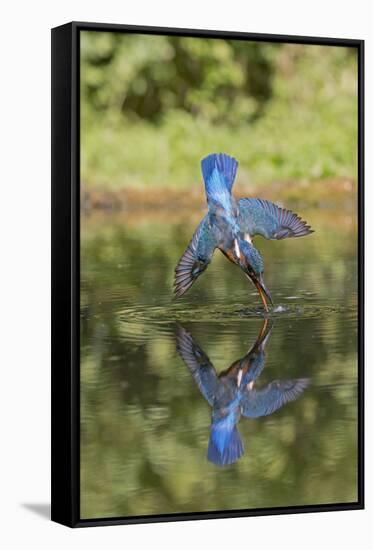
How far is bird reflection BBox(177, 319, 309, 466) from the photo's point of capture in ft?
22.9

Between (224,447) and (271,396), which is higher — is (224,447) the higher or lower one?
the lower one

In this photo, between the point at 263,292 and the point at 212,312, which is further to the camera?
the point at 263,292

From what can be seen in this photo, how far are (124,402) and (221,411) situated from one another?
1.47 feet

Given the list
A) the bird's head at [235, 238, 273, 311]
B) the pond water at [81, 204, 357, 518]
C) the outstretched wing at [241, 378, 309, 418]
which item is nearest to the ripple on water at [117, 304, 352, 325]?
the pond water at [81, 204, 357, 518]

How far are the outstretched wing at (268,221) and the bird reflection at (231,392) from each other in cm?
46

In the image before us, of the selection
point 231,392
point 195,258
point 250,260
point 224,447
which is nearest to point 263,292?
point 250,260

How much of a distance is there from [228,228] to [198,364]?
610 mm

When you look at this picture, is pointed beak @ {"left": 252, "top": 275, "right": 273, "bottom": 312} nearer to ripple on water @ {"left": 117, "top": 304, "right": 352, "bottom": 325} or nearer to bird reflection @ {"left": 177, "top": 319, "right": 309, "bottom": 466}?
ripple on water @ {"left": 117, "top": 304, "right": 352, "bottom": 325}

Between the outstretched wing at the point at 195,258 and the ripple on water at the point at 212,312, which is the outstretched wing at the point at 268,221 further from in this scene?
the ripple on water at the point at 212,312

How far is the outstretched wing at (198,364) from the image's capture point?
→ 276 inches

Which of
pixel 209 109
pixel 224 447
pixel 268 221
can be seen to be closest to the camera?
pixel 224 447

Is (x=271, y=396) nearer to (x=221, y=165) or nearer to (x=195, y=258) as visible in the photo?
(x=195, y=258)

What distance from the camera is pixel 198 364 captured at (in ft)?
23.0

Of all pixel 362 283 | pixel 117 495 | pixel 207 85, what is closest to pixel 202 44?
pixel 207 85
